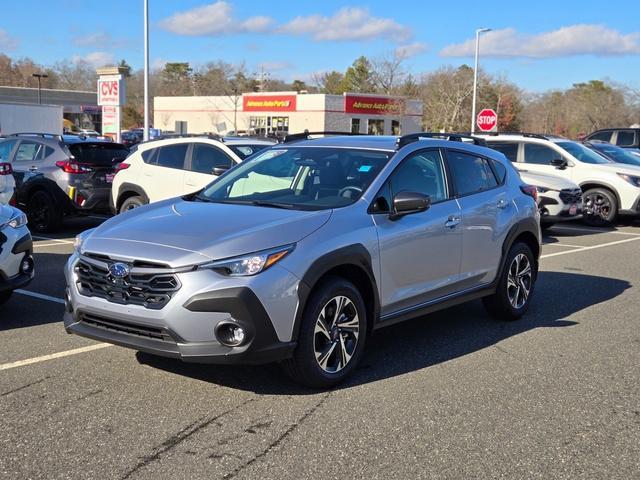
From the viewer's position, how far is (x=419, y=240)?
17.4ft

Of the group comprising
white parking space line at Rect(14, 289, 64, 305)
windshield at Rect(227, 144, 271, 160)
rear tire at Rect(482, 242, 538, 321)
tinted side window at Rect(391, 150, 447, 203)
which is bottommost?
white parking space line at Rect(14, 289, 64, 305)

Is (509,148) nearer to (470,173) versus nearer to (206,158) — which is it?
(206,158)

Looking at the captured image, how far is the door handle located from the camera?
5627 mm

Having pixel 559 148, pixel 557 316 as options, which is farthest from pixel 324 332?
pixel 559 148

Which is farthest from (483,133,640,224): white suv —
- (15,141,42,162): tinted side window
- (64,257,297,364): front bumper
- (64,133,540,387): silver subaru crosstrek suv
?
(64,257,297,364): front bumper

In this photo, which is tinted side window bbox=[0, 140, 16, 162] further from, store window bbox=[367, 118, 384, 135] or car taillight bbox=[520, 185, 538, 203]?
store window bbox=[367, 118, 384, 135]

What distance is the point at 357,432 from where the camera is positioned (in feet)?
13.1

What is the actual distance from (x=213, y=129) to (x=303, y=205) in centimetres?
6838

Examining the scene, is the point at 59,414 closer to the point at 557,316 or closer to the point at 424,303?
the point at 424,303

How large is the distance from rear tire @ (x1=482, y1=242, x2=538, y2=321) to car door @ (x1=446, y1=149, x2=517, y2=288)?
24 centimetres

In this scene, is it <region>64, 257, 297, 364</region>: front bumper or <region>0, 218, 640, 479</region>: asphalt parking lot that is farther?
<region>64, 257, 297, 364</region>: front bumper

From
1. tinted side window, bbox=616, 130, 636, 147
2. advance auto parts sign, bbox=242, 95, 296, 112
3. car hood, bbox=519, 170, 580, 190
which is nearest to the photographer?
car hood, bbox=519, 170, 580, 190

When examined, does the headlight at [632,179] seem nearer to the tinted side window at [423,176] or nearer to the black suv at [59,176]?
the black suv at [59,176]

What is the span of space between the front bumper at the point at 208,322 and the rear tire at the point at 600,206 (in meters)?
12.9
